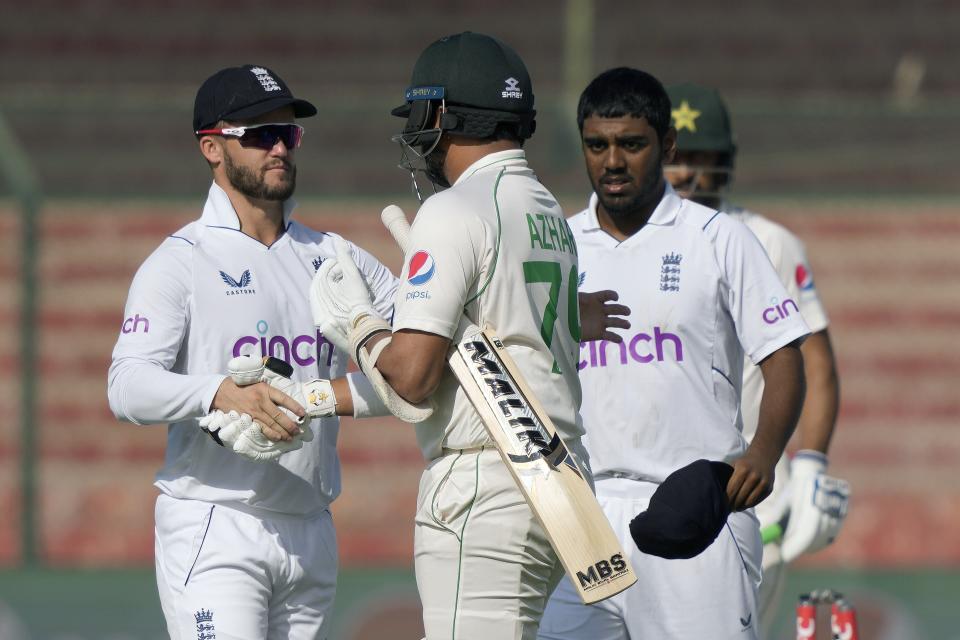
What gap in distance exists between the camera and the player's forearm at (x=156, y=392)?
3703mm

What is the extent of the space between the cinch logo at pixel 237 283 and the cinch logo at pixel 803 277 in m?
2.11

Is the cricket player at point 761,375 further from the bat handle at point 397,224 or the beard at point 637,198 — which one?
the bat handle at point 397,224

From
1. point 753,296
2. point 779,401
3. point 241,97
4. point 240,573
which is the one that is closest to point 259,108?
point 241,97

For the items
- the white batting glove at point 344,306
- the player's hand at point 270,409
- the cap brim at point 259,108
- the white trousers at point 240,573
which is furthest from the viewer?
the cap brim at point 259,108

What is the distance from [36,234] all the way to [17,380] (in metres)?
0.82

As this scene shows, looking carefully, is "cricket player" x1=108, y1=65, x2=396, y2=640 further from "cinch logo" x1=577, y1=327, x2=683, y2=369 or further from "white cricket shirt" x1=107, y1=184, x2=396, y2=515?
"cinch logo" x1=577, y1=327, x2=683, y2=369

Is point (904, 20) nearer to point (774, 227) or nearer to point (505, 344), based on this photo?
point (774, 227)

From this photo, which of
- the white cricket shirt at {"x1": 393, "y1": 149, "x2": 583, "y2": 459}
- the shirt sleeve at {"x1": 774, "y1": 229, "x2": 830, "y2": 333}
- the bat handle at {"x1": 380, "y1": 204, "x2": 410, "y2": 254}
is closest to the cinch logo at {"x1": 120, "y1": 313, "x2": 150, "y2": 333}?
the bat handle at {"x1": 380, "y1": 204, "x2": 410, "y2": 254}

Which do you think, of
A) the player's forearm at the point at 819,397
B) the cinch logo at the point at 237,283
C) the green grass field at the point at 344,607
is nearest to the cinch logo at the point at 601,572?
the cinch logo at the point at 237,283

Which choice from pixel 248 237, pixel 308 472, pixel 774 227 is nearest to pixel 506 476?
pixel 308 472

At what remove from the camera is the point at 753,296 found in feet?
13.2

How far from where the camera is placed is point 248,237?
413cm

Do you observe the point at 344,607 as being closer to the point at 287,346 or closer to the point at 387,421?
the point at 387,421

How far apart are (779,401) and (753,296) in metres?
0.35
